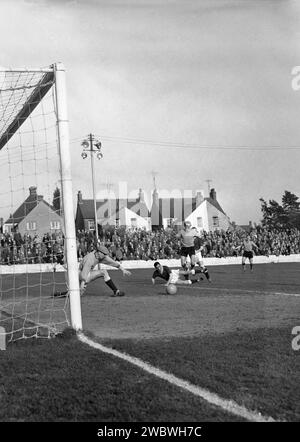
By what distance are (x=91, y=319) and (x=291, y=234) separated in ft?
138

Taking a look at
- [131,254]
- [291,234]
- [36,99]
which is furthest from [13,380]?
[291,234]

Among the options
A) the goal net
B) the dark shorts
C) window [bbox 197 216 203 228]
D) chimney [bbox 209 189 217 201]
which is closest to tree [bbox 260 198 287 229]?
chimney [bbox 209 189 217 201]

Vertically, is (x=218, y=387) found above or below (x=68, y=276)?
below

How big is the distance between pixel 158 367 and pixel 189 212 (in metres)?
75.6

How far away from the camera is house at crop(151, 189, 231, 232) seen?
79.5m

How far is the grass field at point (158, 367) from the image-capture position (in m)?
4.21

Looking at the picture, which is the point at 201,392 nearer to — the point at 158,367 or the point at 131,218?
the point at 158,367

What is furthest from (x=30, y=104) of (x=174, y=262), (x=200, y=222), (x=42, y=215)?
(x=200, y=222)

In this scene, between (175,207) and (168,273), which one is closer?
(168,273)

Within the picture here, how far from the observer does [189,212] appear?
80.9 meters

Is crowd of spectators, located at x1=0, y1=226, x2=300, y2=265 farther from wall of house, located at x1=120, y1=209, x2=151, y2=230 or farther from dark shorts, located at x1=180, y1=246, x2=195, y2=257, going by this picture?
wall of house, located at x1=120, y1=209, x2=151, y2=230

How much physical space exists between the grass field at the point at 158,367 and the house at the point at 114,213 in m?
68.8
